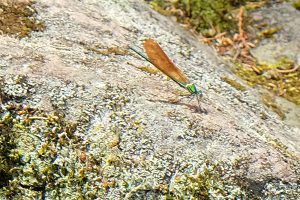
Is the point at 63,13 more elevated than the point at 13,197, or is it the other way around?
the point at 63,13

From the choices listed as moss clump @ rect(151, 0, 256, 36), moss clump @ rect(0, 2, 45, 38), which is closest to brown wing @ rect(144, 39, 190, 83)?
moss clump @ rect(0, 2, 45, 38)

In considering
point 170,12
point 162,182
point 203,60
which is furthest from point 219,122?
point 170,12

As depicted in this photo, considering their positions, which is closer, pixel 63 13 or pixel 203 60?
pixel 63 13

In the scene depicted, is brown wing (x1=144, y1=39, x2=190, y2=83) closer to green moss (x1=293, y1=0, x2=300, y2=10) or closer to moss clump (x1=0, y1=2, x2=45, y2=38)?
moss clump (x1=0, y1=2, x2=45, y2=38)

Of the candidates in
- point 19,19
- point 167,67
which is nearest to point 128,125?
point 167,67

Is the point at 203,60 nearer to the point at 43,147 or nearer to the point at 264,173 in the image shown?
the point at 264,173
